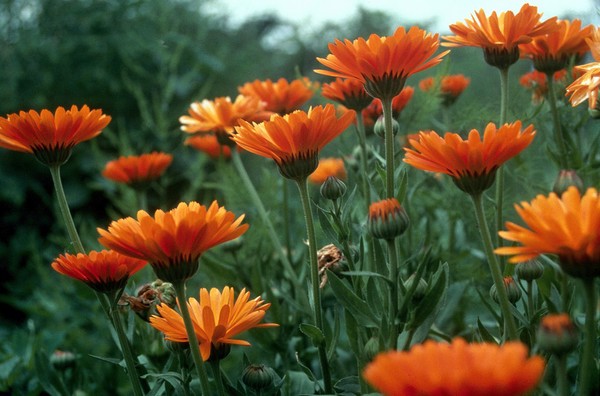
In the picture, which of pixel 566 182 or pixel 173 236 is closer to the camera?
pixel 173 236

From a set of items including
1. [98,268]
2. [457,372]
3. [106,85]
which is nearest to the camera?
[457,372]

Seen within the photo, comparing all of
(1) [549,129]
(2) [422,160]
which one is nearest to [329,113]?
(2) [422,160]

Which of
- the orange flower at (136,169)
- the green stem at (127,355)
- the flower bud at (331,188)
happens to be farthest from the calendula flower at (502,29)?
the orange flower at (136,169)

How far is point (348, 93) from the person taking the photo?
89cm

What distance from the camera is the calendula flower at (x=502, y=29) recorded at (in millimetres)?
715

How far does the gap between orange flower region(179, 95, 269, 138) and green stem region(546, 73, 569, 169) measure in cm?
36

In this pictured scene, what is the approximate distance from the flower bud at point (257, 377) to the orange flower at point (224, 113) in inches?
16.0

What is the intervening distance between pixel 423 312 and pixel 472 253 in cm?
49

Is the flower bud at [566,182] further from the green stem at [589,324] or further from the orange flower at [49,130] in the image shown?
the orange flower at [49,130]

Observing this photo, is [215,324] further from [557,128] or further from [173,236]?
[557,128]

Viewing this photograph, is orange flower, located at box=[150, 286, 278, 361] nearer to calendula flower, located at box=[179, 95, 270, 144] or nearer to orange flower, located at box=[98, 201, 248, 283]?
orange flower, located at box=[98, 201, 248, 283]

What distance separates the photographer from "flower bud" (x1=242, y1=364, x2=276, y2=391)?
64 centimetres

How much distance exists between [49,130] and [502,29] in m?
0.48

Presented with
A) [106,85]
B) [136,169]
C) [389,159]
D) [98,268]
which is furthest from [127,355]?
[106,85]
